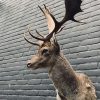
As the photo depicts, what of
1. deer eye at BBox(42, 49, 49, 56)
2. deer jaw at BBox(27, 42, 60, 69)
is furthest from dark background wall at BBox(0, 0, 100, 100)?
deer eye at BBox(42, 49, 49, 56)

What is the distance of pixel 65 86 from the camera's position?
6625 mm

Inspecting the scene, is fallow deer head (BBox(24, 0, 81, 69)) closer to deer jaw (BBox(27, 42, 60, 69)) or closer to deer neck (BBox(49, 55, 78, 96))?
deer jaw (BBox(27, 42, 60, 69))

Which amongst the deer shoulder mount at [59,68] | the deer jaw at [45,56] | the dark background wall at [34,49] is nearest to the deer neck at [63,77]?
the deer shoulder mount at [59,68]

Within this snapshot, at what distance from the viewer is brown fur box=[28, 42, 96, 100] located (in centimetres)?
658

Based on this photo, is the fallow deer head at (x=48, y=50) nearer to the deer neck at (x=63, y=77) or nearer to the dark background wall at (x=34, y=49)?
the deer neck at (x=63, y=77)

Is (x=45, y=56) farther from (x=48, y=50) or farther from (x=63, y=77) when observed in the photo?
(x=63, y=77)

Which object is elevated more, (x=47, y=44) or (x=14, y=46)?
(x=47, y=44)

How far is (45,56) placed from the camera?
6602mm

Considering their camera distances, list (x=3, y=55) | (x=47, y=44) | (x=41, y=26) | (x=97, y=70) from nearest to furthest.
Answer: (x=47, y=44) < (x=97, y=70) < (x=41, y=26) < (x=3, y=55)

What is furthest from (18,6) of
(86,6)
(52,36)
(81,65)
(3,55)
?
(52,36)

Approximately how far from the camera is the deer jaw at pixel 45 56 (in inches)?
257

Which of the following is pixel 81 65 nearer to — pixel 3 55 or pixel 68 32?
pixel 68 32

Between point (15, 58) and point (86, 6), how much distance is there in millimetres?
2360

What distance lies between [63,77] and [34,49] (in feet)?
11.2
